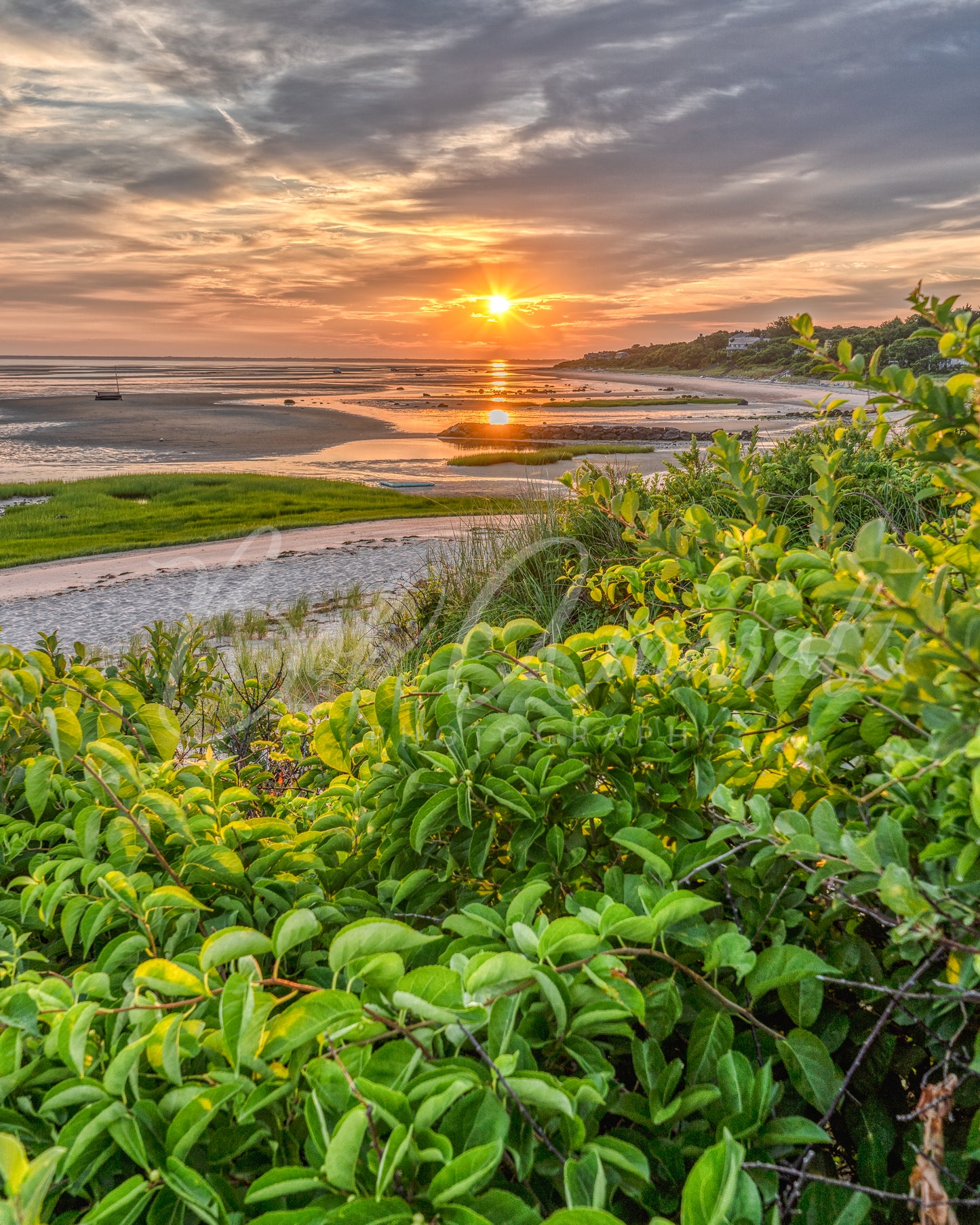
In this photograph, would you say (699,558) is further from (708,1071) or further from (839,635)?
(708,1071)

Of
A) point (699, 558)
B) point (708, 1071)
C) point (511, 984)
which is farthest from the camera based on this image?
point (699, 558)

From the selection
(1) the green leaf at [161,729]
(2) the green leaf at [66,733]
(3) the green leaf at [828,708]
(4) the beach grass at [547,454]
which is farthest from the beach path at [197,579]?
(4) the beach grass at [547,454]

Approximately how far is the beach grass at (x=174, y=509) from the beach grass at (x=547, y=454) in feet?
26.2

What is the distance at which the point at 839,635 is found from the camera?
111 cm

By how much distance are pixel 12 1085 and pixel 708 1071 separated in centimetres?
85

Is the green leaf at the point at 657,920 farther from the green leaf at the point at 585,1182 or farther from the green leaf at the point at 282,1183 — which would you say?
the green leaf at the point at 282,1183

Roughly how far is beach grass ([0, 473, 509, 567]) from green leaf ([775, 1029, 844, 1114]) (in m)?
11.9

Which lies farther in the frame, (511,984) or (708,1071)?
(708,1071)

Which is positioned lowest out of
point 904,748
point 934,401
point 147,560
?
point 147,560

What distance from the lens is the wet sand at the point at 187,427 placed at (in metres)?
44.4

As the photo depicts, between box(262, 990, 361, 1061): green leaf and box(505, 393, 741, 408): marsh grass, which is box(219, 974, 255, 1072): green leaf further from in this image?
box(505, 393, 741, 408): marsh grass

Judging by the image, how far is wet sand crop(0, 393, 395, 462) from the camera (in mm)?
44375

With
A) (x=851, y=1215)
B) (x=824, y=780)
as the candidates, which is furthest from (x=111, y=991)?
(x=824, y=780)

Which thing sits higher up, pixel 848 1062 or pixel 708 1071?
pixel 708 1071
